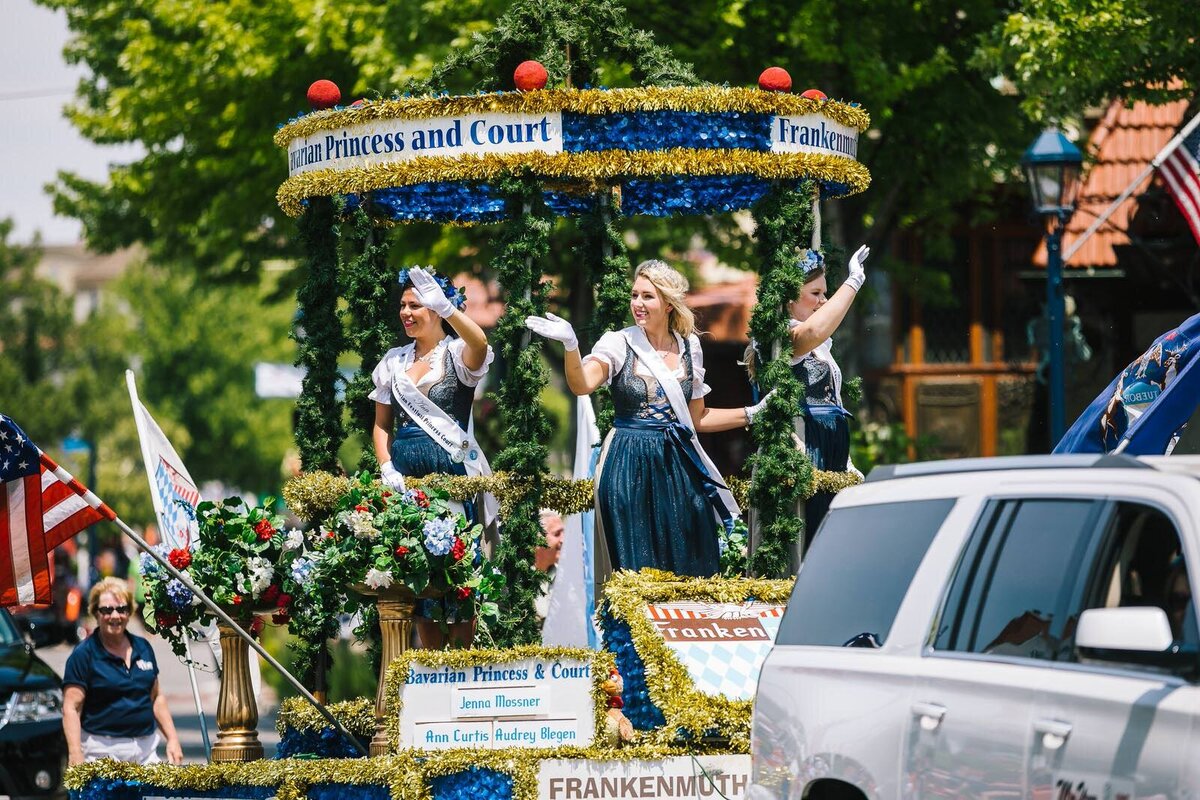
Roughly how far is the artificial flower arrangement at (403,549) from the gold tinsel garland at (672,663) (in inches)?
31.5

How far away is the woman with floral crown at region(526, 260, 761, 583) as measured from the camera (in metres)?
10.8

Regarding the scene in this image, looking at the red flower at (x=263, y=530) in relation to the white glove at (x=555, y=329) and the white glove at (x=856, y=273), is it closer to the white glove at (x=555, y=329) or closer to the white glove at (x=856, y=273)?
the white glove at (x=555, y=329)

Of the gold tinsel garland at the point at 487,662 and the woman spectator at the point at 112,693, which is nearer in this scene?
the gold tinsel garland at the point at 487,662

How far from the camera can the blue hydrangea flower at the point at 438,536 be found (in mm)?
9758

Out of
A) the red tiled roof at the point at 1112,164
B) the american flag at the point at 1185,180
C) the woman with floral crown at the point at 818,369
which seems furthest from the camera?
the red tiled roof at the point at 1112,164

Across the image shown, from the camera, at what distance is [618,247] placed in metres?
12.1

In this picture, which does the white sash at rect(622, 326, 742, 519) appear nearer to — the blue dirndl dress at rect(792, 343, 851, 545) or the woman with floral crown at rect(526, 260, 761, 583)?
the woman with floral crown at rect(526, 260, 761, 583)

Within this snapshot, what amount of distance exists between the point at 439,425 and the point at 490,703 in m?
2.71

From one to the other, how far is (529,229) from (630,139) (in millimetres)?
727

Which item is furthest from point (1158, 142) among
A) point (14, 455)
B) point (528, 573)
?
point (14, 455)

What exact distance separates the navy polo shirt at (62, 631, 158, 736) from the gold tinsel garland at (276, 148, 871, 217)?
3092 mm

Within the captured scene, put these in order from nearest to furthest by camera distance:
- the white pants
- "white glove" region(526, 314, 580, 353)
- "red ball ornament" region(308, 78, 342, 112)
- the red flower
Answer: "white glove" region(526, 314, 580, 353) < the red flower < the white pants < "red ball ornament" region(308, 78, 342, 112)

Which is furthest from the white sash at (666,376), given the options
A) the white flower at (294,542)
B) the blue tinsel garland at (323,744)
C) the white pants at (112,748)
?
the white pants at (112,748)

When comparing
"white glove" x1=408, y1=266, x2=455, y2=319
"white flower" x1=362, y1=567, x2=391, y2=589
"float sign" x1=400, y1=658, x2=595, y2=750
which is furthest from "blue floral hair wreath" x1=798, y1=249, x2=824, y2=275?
"float sign" x1=400, y1=658, x2=595, y2=750
